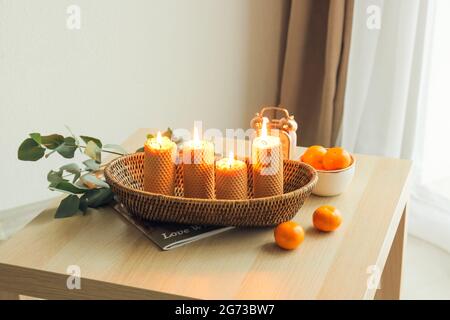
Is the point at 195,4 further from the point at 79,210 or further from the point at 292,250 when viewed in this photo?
the point at 292,250

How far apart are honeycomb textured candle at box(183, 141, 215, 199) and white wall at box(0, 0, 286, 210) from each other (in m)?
0.72

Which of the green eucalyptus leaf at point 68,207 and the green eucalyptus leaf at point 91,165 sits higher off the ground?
the green eucalyptus leaf at point 91,165

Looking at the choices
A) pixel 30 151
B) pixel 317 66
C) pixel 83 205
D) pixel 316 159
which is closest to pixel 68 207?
pixel 83 205

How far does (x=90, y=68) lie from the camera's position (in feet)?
6.39

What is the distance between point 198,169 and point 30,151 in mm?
347

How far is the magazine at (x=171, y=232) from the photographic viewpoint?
119cm

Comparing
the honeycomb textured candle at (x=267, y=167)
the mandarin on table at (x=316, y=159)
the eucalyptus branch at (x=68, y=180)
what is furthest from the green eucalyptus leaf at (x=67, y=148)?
the mandarin on table at (x=316, y=159)

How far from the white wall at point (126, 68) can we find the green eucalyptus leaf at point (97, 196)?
0.56m

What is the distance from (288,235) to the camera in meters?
1.17

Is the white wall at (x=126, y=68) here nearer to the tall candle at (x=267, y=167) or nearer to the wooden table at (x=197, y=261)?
the wooden table at (x=197, y=261)

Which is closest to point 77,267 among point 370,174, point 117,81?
point 370,174

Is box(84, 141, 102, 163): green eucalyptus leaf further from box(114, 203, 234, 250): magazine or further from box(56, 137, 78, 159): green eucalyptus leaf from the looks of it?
box(114, 203, 234, 250): magazine

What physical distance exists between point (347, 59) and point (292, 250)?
1.33 meters

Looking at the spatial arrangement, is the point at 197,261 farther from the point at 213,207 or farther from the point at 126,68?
the point at 126,68
